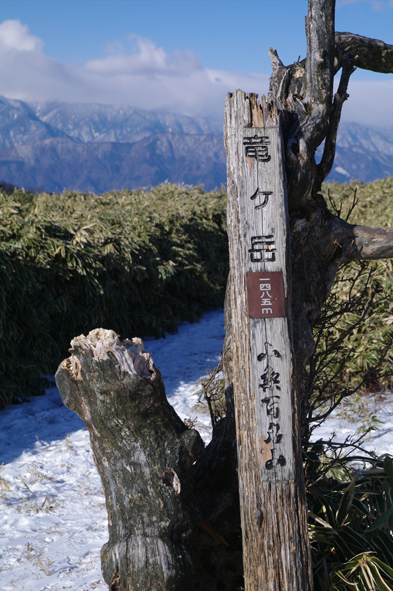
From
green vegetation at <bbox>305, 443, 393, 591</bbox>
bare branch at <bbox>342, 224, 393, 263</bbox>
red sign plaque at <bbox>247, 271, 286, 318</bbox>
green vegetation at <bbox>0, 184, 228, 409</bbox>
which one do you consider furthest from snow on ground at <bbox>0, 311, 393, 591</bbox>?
bare branch at <bbox>342, 224, 393, 263</bbox>

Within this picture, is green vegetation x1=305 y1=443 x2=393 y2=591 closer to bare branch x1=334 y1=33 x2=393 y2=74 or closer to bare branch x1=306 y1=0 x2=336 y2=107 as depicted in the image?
bare branch x1=306 y1=0 x2=336 y2=107

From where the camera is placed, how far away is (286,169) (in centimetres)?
189

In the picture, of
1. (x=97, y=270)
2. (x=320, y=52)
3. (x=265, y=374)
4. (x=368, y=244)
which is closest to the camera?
(x=265, y=374)

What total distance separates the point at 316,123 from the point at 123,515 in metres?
1.96

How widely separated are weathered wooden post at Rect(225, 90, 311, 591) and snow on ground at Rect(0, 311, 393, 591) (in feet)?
3.65

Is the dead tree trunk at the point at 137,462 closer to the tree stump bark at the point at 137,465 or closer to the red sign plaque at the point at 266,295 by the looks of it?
the tree stump bark at the point at 137,465

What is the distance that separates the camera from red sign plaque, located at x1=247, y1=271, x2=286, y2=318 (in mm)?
1653

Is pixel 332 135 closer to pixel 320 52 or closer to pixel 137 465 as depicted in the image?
pixel 320 52

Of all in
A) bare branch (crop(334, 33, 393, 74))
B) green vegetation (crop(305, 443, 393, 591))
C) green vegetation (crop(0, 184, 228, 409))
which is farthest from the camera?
green vegetation (crop(0, 184, 228, 409))

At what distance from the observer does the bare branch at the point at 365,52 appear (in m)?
2.23

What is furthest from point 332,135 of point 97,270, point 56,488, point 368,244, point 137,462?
point 97,270

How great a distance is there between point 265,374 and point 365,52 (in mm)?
1897

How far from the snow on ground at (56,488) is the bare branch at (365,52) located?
276 centimetres

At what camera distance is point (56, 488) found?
3145 millimetres
